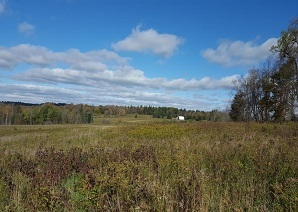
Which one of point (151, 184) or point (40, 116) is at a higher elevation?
point (151, 184)

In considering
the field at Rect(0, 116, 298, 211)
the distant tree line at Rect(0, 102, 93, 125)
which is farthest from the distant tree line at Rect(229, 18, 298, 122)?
the distant tree line at Rect(0, 102, 93, 125)

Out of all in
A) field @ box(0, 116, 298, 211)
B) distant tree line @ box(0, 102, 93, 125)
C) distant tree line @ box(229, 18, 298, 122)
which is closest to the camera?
field @ box(0, 116, 298, 211)

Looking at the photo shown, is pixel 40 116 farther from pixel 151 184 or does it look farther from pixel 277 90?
pixel 151 184

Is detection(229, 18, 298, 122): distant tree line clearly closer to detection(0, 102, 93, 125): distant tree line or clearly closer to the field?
the field

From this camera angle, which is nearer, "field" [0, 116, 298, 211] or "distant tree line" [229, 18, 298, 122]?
"field" [0, 116, 298, 211]

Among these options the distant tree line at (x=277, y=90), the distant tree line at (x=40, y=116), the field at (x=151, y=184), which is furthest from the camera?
the distant tree line at (x=40, y=116)

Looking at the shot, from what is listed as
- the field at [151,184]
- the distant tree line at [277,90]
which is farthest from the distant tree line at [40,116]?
the field at [151,184]

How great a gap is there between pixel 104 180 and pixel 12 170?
3431 millimetres

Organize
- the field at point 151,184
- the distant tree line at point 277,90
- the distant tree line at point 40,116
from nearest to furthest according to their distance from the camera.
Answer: the field at point 151,184
the distant tree line at point 277,90
the distant tree line at point 40,116

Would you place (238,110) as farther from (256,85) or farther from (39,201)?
(39,201)

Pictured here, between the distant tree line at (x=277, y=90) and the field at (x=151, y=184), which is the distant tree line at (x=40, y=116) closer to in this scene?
the distant tree line at (x=277, y=90)

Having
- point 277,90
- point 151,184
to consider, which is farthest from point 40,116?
point 151,184

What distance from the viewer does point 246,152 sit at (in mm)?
7844

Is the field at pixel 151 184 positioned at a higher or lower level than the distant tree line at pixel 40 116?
higher
